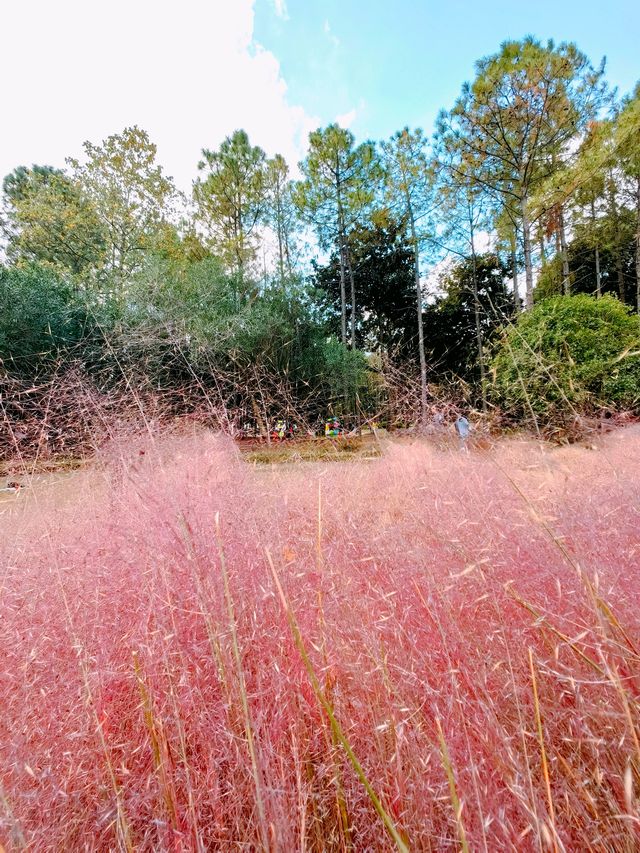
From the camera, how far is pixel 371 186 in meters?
14.3

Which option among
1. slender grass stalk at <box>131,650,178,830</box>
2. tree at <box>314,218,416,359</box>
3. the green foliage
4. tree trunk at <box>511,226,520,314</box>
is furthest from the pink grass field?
tree at <box>314,218,416,359</box>

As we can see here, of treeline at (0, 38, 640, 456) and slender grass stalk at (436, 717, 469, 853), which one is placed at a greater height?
treeline at (0, 38, 640, 456)

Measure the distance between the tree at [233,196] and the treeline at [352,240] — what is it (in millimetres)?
61

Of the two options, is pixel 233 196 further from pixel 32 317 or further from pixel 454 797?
pixel 454 797

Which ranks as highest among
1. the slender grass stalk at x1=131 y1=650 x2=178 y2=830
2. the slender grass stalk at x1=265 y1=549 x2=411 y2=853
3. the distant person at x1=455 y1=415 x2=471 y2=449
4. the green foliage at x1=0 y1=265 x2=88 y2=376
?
the green foliage at x1=0 y1=265 x2=88 y2=376

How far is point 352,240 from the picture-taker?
1573 cm

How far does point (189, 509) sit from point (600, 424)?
7.69 feet

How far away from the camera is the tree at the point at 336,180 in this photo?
13742mm

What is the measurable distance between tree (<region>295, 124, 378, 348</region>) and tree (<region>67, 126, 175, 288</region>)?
5.65m

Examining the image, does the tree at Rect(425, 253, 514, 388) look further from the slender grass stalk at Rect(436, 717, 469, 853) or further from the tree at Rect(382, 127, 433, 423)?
the slender grass stalk at Rect(436, 717, 469, 853)

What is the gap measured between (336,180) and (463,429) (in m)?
15.3

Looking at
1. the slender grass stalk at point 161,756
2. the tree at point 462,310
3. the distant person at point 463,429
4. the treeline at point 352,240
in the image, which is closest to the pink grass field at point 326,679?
the slender grass stalk at point 161,756

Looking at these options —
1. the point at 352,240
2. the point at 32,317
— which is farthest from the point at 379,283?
the point at 32,317

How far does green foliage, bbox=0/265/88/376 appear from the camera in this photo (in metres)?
7.44
